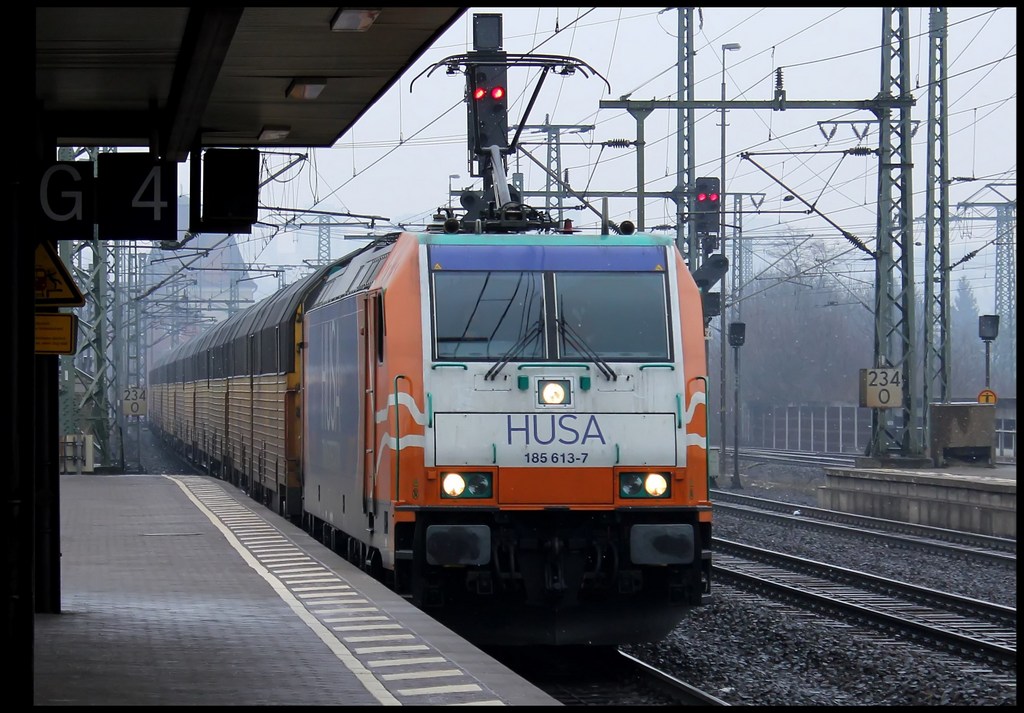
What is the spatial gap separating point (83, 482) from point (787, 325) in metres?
52.3

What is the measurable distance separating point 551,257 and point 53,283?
3564 mm

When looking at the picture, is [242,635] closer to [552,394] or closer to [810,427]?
[552,394]

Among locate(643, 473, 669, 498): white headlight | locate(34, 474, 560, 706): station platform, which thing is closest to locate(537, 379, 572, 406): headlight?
locate(643, 473, 669, 498): white headlight

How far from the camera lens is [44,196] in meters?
8.84

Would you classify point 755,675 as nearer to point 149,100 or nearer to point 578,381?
point 578,381

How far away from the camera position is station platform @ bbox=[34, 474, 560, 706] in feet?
26.0

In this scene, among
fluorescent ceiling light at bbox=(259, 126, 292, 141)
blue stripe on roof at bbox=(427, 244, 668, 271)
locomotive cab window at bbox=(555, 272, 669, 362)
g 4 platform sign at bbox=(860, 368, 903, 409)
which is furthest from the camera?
g 4 platform sign at bbox=(860, 368, 903, 409)

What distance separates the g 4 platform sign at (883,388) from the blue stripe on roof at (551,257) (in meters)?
16.5

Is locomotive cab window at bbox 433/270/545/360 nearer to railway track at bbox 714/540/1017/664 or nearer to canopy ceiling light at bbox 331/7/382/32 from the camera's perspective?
canopy ceiling light at bbox 331/7/382/32

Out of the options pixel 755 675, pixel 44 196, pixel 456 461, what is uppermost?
pixel 44 196

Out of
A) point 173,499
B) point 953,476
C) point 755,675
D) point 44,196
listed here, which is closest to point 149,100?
point 44,196

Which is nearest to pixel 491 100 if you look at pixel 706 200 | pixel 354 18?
pixel 706 200

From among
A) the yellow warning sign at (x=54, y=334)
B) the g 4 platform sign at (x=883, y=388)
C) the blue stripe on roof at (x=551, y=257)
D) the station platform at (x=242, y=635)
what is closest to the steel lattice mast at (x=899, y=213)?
the g 4 platform sign at (x=883, y=388)

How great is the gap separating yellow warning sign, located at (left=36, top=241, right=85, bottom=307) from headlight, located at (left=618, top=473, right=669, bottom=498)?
391cm
